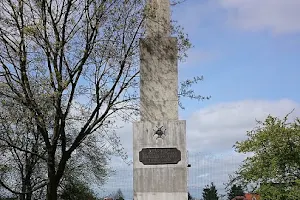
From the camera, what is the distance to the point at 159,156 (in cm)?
1011

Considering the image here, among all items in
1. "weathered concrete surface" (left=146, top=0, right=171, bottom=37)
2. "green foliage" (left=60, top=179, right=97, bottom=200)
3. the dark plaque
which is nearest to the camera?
the dark plaque

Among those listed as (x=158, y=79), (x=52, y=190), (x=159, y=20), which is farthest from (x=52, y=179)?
(x=159, y=20)

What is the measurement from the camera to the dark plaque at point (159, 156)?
397 inches


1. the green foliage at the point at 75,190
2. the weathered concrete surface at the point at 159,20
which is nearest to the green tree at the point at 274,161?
the green foliage at the point at 75,190

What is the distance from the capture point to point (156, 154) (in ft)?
33.2

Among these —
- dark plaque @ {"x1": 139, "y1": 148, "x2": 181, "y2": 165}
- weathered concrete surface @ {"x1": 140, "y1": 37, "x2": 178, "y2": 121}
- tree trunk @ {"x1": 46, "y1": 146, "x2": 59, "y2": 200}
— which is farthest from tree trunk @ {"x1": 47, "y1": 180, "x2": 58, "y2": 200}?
dark plaque @ {"x1": 139, "y1": 148, "x2": 181, "y2": 165}

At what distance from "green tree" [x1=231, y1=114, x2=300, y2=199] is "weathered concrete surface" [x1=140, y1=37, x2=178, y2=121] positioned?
15.4 m

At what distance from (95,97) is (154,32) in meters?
5.38

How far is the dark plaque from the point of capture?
1008 centimetres

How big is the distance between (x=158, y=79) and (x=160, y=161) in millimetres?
1863

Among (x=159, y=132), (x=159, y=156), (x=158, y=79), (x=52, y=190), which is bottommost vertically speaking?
(x=52, y=190)

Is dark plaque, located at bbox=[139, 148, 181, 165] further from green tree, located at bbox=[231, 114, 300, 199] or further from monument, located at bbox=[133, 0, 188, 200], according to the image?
green tree, located at bbox=[231, 114, 300, 199]

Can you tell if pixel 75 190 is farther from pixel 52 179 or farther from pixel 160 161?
pixel 160 161

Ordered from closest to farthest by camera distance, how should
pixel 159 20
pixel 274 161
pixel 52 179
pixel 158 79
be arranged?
pixel 158 79
pixel 159 20
pixel 52 179
pixel 274 161
